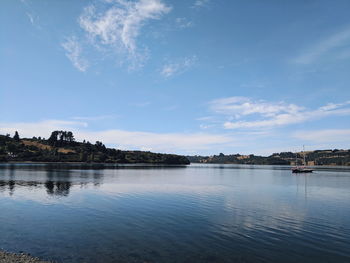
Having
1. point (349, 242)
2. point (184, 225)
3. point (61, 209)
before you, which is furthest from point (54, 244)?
point (349, 242)

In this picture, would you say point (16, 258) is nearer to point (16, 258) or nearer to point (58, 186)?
point (16, 258)

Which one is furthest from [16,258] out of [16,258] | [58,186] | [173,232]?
[58,186]

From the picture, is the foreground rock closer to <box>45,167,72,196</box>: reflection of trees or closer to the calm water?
the calm water

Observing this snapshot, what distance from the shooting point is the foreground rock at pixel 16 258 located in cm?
2214

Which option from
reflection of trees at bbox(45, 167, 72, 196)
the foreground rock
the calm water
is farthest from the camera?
reflection of trees at bbox(45, 167, 72, 196)

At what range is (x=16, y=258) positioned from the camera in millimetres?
22922

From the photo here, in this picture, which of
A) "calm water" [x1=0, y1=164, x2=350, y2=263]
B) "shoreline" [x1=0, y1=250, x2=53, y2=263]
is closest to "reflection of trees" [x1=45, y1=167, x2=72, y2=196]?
"calm water" [x1=0, y1=164, x2=350, y2=263]

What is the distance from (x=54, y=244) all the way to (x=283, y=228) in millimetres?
29545

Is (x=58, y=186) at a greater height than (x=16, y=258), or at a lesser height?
lesser

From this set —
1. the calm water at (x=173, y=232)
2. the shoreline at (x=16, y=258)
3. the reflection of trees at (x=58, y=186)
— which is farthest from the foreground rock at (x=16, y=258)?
the reflection of trees at (x=58, y=186)

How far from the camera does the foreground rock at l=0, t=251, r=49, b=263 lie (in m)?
22.1

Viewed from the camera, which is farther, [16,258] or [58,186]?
[58,186]

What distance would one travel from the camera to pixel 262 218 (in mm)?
42500

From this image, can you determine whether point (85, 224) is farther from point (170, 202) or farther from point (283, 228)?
point (283, 228)
